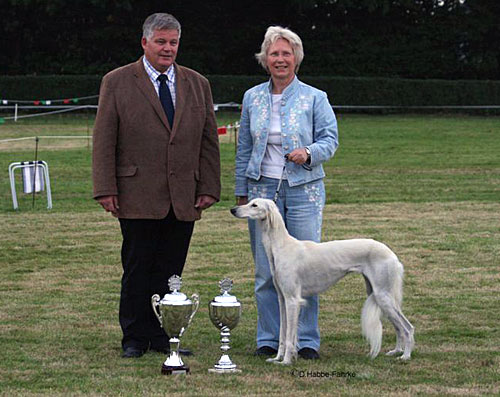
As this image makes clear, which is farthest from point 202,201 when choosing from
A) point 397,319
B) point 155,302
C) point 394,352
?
point 394,352

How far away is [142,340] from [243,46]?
129 feet

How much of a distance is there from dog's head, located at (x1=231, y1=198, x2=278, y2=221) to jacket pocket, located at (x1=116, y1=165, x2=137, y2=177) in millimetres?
658

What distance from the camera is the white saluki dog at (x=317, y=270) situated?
606 centimetres

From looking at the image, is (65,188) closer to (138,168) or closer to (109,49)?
(138,168)

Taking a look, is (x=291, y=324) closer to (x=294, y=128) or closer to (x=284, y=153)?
(x=284, y=153)

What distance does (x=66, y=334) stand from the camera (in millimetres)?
6930

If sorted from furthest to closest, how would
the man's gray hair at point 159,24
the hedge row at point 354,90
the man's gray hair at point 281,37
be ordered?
the hedge row at point 354,90 < the man's gray hair at point 281,37 < the man's gray hair at point 159,24

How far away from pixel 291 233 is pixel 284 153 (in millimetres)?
511

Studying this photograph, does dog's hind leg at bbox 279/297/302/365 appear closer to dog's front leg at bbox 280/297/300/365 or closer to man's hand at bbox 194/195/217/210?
dog's front leg at bbox 280/297/300/365

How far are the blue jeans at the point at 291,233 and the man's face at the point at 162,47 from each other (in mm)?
946

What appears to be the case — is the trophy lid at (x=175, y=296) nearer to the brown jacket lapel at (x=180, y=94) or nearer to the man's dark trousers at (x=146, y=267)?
the man's dark trousers at (x=146, y=267)

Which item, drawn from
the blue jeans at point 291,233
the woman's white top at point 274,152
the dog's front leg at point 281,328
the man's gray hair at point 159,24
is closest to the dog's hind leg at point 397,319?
the blue jeans at point 291,233

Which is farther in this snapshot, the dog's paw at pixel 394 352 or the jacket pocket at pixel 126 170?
the dog's paw at pixel 394 352

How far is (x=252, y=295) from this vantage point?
8422mm
